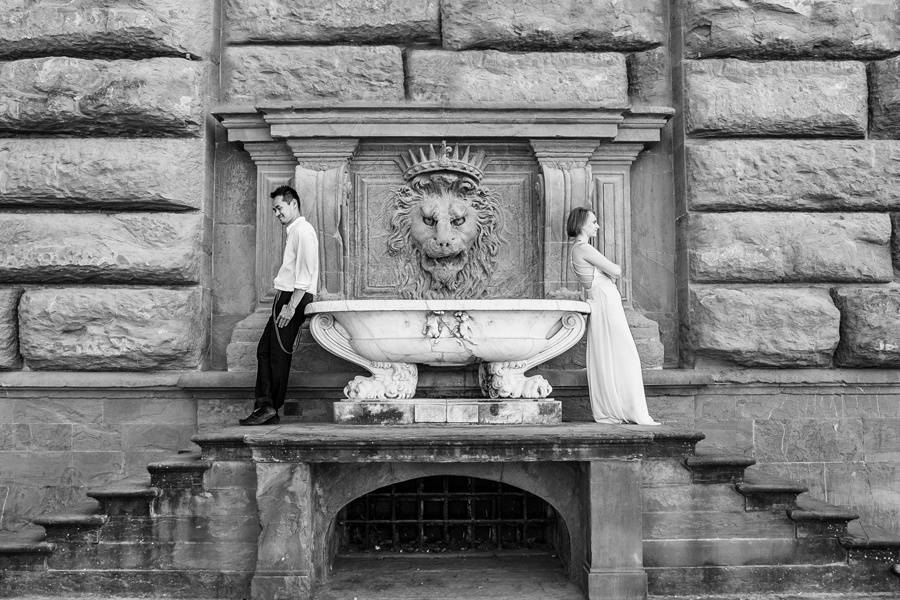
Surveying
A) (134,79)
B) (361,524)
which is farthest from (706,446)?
(134,79)

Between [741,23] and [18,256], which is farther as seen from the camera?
[741,23]

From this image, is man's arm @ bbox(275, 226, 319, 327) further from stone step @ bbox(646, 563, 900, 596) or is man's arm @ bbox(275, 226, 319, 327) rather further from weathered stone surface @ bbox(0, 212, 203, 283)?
A: stone step @ bbox(646, 563, 900, 596)

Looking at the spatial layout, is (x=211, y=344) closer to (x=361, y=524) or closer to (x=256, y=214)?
(x=256, y=214)

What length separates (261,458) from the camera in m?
5.13

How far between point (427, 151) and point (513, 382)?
2.25m

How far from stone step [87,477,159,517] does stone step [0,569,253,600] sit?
36 cm

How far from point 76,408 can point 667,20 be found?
600 centimetres

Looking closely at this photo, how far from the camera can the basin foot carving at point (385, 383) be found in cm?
613

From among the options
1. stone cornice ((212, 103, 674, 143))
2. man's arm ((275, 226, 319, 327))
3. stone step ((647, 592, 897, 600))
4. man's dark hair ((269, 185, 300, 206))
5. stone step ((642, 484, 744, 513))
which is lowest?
stone step ((647, 592, 897, 600))

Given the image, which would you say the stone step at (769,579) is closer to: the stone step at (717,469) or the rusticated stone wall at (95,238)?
the stone step at (717,469)

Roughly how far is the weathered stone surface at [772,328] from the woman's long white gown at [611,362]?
1.11m

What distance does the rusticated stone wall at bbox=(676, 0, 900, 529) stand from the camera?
679cm

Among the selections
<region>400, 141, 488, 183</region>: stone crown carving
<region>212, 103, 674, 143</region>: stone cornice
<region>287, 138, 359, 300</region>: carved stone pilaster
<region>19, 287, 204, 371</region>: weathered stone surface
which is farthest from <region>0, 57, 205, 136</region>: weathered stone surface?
<region>400, 141, 488, 183</region>: stone crown carving

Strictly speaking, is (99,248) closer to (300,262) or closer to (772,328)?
(300,262)
